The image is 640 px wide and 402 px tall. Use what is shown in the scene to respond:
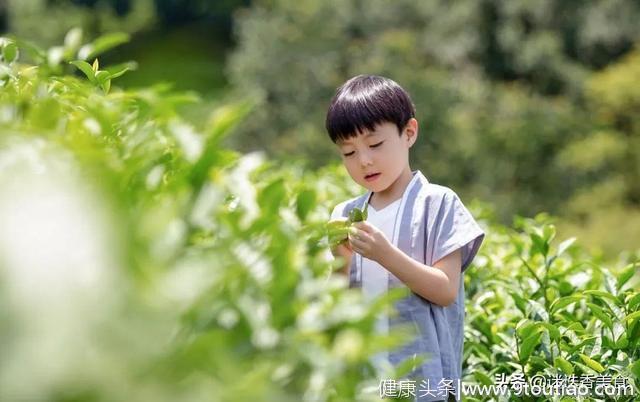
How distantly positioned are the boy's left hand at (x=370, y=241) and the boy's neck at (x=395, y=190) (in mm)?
308

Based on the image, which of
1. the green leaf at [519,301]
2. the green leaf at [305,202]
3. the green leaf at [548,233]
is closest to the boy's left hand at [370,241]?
the green leaf at [519,301]

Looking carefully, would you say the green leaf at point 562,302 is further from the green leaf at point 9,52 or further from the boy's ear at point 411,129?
the green leaf at point 9,52

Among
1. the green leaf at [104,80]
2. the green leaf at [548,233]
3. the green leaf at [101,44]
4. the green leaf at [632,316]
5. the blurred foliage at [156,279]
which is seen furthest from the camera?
the green leaf at [548,233]

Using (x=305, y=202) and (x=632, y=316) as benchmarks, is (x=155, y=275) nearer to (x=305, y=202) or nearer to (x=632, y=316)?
(x=305, y=202)

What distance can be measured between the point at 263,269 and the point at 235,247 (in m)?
0.04

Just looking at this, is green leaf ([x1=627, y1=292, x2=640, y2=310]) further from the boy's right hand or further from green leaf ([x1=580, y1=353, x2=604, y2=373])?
the boy's right hand

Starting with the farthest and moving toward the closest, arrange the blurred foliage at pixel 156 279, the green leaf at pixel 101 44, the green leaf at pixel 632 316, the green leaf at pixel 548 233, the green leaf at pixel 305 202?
the green leaf at pixel 548 233 → the green leaf at pixel 632 316 → the green leaf at pixel 101 44 → the green leaf at pixel 305 202 → the blurred foliage at pixel 156 279

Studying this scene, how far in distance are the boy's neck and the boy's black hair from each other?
110 mm

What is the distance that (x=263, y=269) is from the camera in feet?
3.65

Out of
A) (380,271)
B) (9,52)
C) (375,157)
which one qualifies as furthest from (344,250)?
(9,52)

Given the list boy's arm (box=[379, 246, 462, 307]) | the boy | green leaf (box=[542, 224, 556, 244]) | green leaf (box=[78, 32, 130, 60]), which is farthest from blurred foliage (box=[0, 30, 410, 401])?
green leaf (box=[542, 224, 556, 244])

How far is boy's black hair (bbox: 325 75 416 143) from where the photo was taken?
227cm

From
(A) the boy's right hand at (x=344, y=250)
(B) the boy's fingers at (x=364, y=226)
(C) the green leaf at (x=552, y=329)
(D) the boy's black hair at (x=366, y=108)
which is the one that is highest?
(D) the boy's black hair at (x=366, y=108)

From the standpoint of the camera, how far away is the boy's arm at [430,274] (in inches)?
81.1
